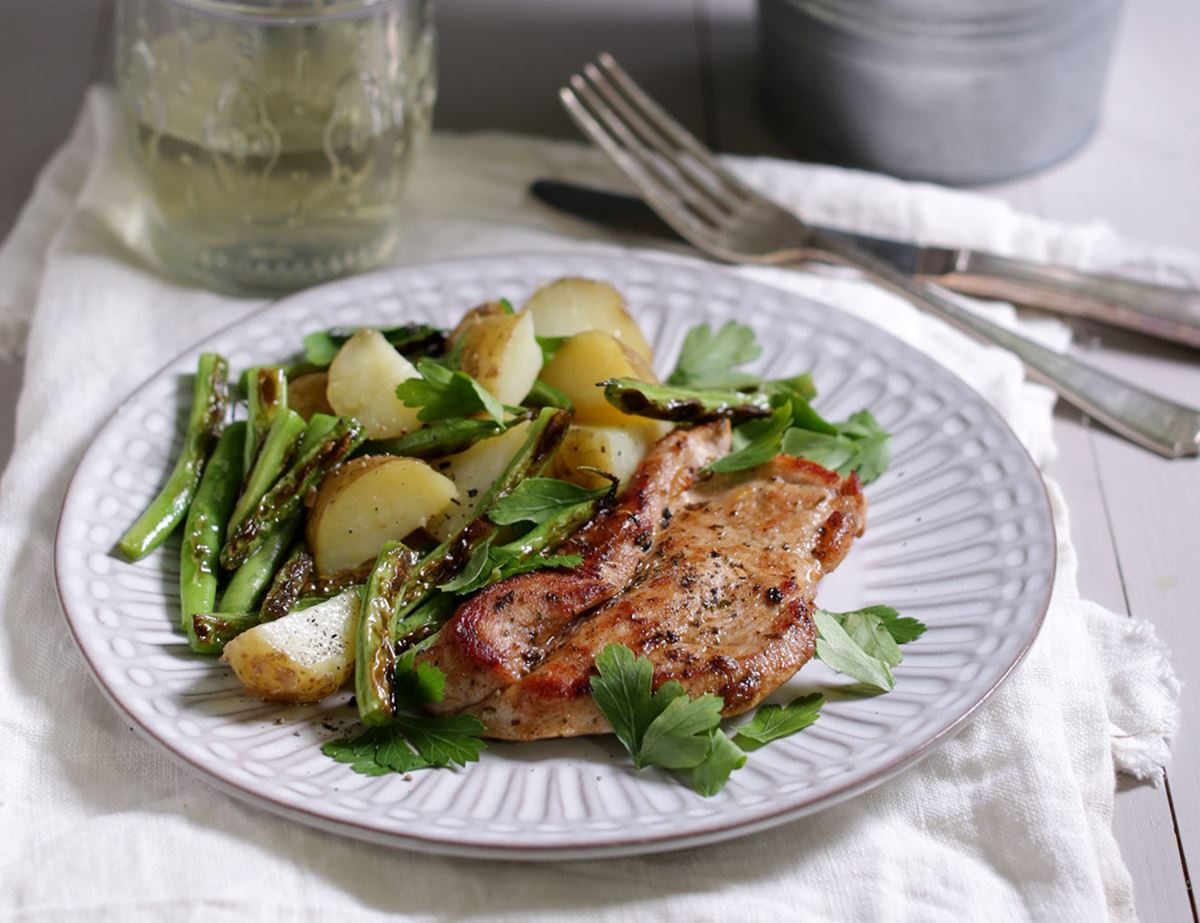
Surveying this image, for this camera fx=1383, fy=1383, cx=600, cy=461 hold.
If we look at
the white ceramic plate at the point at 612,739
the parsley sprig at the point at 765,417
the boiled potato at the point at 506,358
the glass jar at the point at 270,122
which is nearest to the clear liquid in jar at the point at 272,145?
the glass jar at the point at 270,122

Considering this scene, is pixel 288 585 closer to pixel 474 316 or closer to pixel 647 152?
pixel 474 316

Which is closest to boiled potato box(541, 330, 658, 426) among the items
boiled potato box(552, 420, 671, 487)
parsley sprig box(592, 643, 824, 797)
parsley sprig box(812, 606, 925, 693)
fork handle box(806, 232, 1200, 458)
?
boiled potato box(552, 420, 671, 487)

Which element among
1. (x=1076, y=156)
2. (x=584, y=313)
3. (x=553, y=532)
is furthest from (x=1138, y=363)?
(x=553, y=532)

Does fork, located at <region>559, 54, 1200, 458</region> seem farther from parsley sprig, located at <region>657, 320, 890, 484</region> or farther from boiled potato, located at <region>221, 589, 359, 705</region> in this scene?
boiled potato, located at <region>221, 589, 359, 705</region>

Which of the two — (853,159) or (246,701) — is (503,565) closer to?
(246,701)

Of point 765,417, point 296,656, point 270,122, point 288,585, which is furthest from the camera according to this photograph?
point 270,122

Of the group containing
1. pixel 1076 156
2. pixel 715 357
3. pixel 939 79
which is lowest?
pixel 1076 156

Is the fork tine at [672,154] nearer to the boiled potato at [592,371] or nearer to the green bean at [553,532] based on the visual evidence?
the boiled potato at [592,371]
